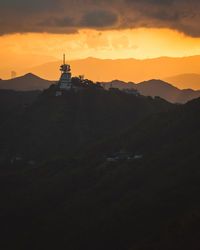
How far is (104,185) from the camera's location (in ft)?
331

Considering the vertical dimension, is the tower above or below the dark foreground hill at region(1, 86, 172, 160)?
above

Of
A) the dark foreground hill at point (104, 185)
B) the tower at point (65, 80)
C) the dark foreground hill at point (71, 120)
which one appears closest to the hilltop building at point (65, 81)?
the tower at point (65, 80)

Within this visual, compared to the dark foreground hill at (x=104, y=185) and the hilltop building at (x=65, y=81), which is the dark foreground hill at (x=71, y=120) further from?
the hilltop building at (x=65, y=81)

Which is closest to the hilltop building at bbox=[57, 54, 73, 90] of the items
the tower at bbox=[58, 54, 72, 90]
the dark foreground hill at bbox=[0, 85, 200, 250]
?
the tower at bbox=[58, 54, 72, 90]

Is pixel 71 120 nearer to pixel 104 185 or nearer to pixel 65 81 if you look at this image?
pixel 65 81

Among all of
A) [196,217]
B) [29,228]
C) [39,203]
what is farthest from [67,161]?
[196,217]

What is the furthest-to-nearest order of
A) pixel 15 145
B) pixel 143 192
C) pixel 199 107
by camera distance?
1. pixel 15 145
2. pixel 199 107
3. pixel 143 192

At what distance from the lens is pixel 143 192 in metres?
89.0

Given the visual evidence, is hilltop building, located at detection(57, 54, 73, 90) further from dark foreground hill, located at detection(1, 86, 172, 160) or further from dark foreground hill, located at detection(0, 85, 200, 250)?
dark foreground hill, located at detection(0, 85, 200, 250)

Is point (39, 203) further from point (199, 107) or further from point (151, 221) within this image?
point (199, 107)

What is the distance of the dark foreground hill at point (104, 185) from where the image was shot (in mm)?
76625

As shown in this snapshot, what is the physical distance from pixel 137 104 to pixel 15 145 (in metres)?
56.0

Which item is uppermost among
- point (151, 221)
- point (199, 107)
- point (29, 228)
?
point (199, 107)

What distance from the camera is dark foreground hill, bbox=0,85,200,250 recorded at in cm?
7662
